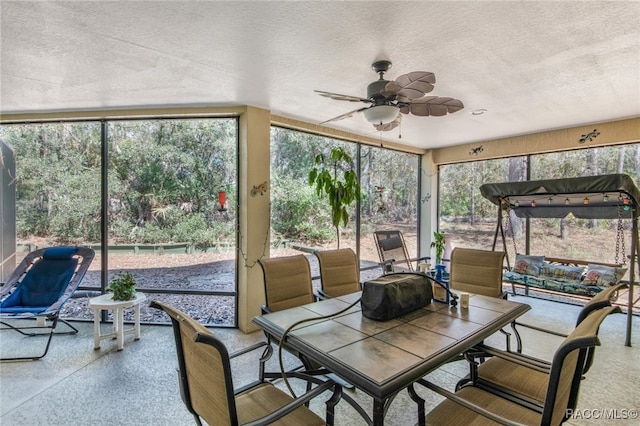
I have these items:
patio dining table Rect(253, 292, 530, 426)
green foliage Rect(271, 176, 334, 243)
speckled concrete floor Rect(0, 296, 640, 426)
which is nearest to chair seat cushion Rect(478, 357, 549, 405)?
patio dining table Rect(253, 292, 530, 426)

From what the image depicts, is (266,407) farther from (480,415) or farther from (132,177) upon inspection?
(132,177)

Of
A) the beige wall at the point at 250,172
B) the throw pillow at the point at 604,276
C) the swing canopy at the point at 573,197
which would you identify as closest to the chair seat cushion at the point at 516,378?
the beige wall at the point at 250,172

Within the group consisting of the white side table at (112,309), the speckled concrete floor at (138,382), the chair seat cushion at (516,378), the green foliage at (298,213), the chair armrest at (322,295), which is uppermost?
the green foliage at (298,213)

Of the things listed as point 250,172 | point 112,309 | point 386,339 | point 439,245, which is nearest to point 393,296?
point 386,339

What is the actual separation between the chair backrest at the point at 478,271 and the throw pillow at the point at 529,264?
2141mm

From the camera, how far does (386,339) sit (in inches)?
62.6

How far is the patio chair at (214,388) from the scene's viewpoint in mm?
1123

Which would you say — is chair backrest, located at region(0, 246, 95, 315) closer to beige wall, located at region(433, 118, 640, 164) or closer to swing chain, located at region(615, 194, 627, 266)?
beige wall, located at region(433, 118, 640, 164)

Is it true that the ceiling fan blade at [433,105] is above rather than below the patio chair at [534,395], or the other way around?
above

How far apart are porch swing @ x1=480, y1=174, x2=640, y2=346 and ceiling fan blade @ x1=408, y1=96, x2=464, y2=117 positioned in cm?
248

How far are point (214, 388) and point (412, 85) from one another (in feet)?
6.55

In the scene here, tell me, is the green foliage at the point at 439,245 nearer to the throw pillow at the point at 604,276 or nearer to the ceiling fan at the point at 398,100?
the throw pillow at the point at 604,276

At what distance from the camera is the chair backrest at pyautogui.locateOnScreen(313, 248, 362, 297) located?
9.54 ft

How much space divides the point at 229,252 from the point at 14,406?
2.16 m
